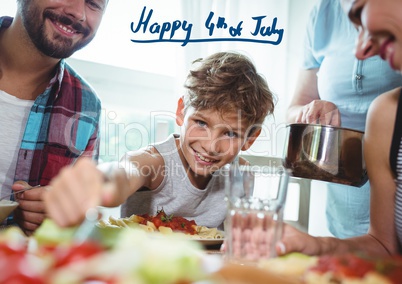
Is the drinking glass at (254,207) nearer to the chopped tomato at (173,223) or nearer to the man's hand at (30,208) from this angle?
the chopped tomato at (173,223)

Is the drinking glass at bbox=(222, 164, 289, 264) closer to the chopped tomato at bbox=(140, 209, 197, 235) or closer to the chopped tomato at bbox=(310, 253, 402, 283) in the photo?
the chopped tomato at bbox=(310, 253, 402, 283)

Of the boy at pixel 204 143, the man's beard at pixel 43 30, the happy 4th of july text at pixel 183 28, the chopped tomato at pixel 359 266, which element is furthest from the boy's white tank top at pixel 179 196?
the chopped tomato at pixel 359 266

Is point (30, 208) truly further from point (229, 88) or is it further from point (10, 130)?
point (229, 88)

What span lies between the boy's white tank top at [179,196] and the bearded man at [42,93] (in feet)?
1.08

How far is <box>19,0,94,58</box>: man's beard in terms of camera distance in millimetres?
1489

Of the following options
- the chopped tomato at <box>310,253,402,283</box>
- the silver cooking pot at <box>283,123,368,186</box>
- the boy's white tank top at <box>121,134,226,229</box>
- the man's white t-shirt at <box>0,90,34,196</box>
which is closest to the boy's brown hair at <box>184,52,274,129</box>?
the boy's white tank top at <box>121,134,226,229</box>

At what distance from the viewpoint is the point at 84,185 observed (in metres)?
0.44

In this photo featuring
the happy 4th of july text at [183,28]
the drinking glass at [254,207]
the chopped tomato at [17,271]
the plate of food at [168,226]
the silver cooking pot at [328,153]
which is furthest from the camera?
the happy 4th of july text at [183,28]

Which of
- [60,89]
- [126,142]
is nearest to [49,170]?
[60,89]

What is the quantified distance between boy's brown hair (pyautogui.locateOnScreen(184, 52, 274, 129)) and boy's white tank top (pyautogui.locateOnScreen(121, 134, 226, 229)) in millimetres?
188

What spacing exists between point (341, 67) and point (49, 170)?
1.04m

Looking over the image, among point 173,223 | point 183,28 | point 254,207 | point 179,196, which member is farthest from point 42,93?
point 254,207

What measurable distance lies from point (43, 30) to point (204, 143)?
64 cm

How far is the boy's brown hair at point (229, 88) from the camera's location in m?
1.44
